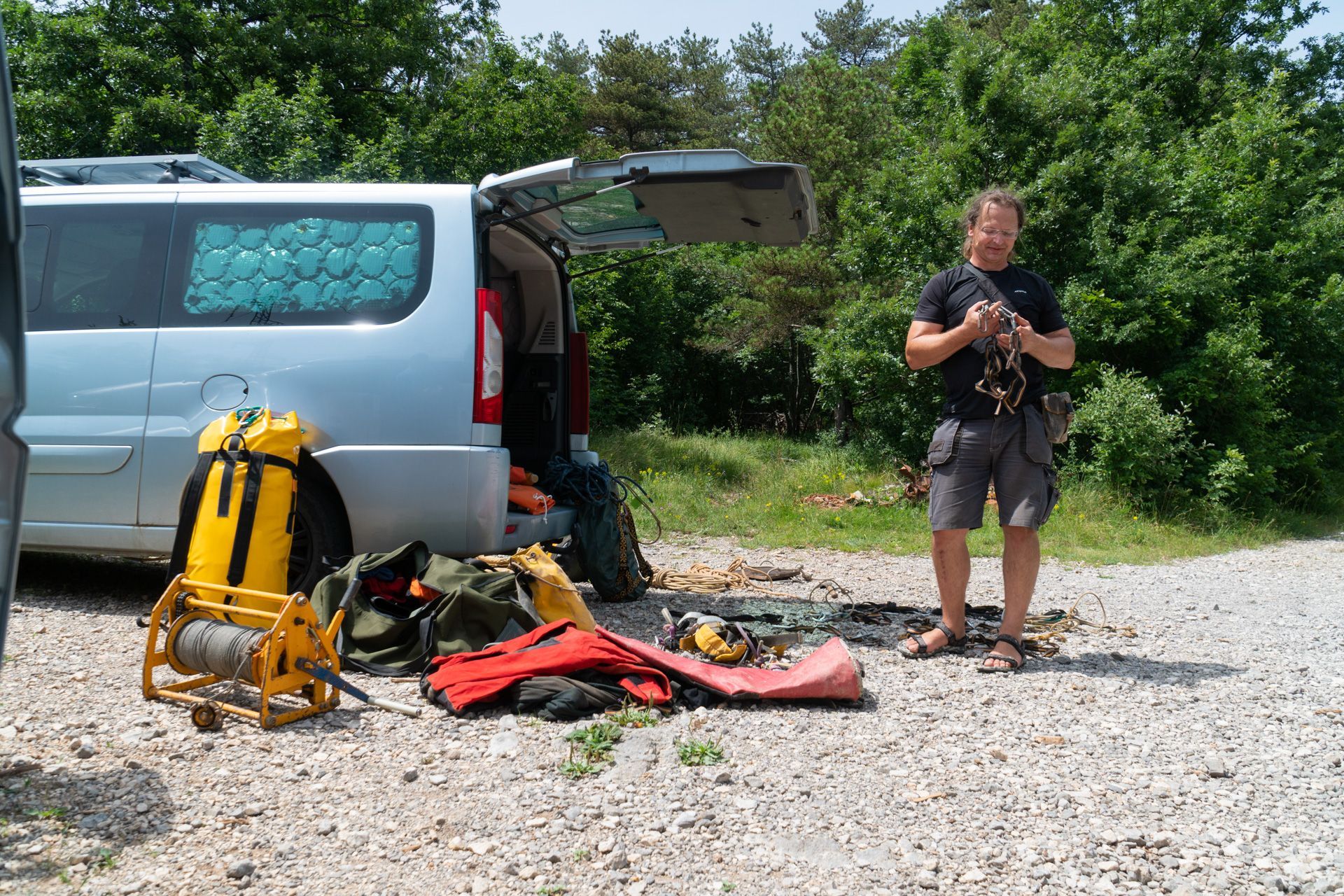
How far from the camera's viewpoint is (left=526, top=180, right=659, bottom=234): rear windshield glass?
4.53m

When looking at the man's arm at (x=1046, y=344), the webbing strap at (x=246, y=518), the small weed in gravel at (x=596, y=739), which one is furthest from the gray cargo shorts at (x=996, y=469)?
the webbing strap at (x=246, y=518)

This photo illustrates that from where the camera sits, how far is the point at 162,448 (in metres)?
4.48

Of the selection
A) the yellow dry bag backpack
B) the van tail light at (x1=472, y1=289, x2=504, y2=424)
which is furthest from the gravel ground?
the van tail light at (x1=472, y1=289, x2=504, y2=424)

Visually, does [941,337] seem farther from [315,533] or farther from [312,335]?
[315,533]

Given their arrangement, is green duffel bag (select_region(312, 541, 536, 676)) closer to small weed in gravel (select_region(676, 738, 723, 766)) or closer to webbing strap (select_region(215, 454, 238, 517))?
webbing strap (select_region(215, 454, 238, 517))

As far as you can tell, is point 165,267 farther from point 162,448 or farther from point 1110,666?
point 1110,666

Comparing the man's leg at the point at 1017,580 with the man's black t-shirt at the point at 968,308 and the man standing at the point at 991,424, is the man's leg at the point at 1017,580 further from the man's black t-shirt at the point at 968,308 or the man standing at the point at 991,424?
the man's black t-shirt at the point at 968,308

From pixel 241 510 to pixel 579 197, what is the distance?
197 centimetres

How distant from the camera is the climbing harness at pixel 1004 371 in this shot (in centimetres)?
402

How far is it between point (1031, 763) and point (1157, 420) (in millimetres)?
8375

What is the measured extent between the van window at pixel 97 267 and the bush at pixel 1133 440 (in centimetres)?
917

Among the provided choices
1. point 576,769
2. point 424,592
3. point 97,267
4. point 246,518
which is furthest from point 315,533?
point 576,769

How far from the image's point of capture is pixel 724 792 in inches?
107

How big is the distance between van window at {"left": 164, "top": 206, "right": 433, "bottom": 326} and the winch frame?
1.47 meters
